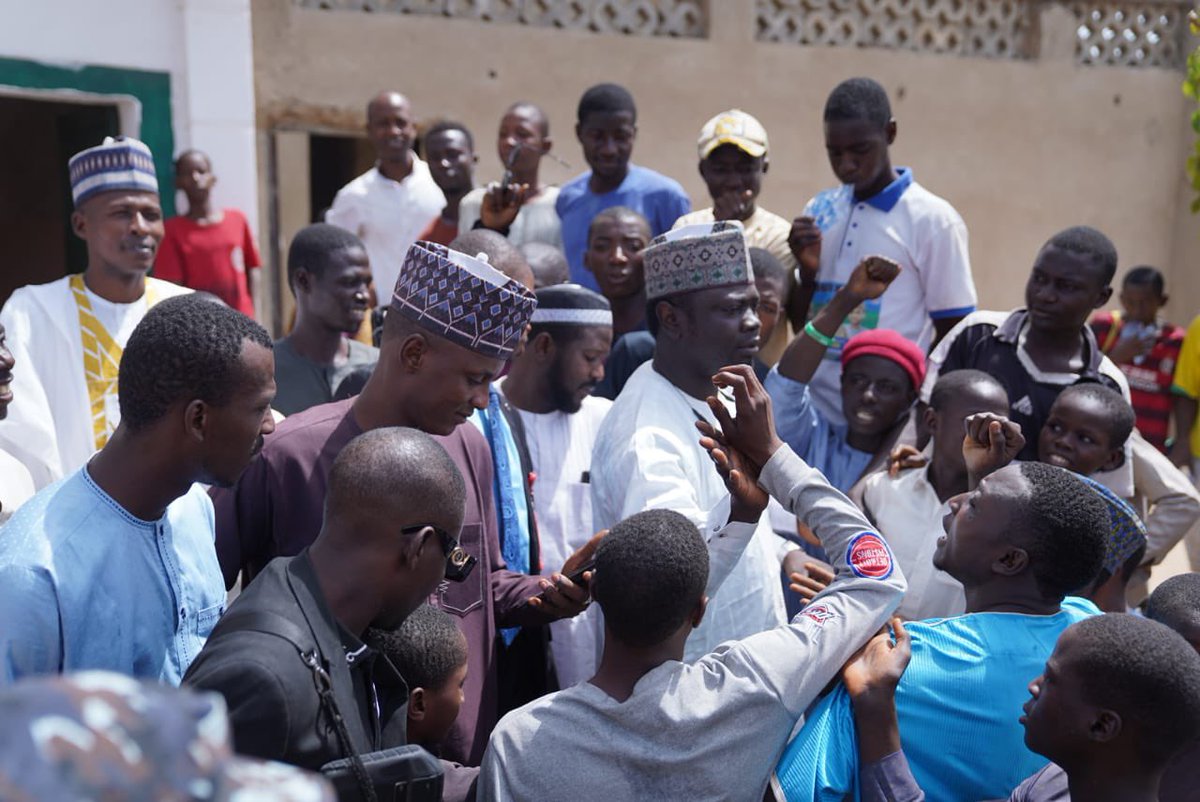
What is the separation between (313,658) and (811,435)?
2.73 metres

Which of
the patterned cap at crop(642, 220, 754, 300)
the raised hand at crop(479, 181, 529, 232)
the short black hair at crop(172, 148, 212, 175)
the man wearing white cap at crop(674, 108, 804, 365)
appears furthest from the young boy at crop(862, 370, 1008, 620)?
the short black hair at crop(172, 148, 212, 175)

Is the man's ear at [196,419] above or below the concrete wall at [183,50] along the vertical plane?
below

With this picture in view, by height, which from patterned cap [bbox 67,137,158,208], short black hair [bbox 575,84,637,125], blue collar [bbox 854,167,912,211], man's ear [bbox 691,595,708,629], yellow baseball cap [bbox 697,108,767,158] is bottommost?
man's ear [bbox 691,595,708,629]

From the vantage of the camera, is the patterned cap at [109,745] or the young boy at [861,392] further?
the young boy at [861,392]

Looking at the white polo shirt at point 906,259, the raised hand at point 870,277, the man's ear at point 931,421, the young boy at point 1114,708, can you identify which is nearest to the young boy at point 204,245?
the white polo shirt at point 906,259

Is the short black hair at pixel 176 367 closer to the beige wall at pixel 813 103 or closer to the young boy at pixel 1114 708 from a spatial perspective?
the young boy at pixel 1114 708

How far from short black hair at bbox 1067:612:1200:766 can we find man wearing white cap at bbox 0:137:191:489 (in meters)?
3.30

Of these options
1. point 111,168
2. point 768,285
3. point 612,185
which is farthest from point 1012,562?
point 612,185

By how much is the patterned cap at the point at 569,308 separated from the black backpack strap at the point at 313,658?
7.57 ft

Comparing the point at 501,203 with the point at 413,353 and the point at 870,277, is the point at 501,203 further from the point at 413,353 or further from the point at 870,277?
the point at 413,353

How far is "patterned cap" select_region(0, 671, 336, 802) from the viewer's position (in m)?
0.90

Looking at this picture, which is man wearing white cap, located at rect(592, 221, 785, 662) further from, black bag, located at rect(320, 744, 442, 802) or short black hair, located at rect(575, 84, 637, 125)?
short black hair, located at rect(575, 84, 637, 125)

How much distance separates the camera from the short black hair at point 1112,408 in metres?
4.04

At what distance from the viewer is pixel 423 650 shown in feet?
8.63
